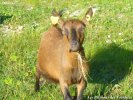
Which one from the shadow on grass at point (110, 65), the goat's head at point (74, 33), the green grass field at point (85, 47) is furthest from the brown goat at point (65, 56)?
the shadow on grass at point (110, 65)

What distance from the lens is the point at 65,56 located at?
28.6 ft

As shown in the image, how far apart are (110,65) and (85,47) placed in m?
1.19

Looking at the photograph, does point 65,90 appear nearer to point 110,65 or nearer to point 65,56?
point 65,56

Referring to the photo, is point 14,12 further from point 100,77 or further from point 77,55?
point 77,55

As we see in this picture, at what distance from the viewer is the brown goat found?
8156mm

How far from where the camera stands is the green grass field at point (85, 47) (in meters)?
9.86

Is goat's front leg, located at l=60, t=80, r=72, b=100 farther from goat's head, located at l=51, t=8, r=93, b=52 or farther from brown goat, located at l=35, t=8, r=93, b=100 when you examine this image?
goat's head, located at l=51, t=8, r=93, b=52

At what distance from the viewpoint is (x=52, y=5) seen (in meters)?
18.2

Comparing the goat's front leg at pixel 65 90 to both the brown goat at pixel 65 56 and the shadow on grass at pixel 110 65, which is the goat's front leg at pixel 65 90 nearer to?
the brown goat at pixel 65 56

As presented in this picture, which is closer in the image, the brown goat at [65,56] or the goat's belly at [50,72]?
the brown goat at [65,56]

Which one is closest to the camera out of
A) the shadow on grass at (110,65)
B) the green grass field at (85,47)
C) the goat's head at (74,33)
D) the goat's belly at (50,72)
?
the goat's head at (74,33)

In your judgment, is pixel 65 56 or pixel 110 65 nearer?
pixel 65 56

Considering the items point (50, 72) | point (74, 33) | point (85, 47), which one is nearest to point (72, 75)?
point (50, 72)

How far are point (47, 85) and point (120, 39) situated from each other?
10.3ft
